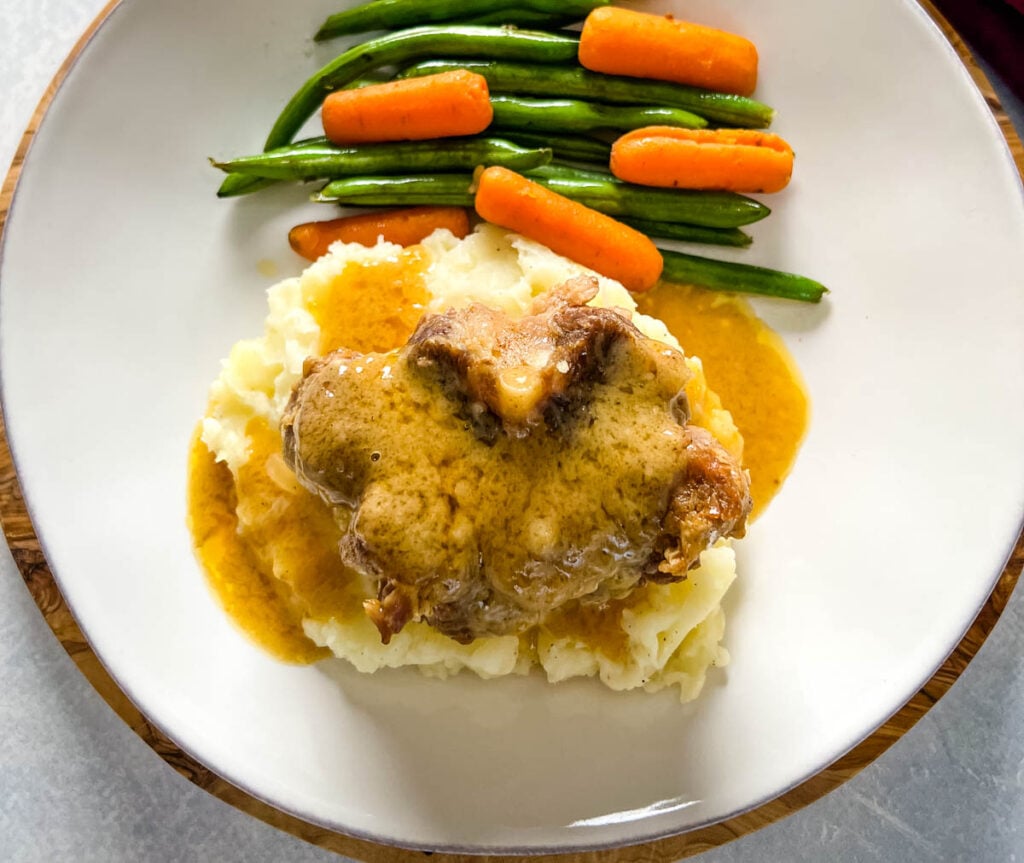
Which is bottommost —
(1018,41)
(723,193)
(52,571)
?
(52,571)

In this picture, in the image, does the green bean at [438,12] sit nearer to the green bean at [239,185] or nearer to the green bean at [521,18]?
the green bean at [521,18]

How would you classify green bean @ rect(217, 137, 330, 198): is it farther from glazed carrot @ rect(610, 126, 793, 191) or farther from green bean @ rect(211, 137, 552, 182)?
glazed carrot @ rect(610, 126, 793, 191)

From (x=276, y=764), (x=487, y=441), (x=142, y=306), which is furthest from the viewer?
(x=142, y=306)

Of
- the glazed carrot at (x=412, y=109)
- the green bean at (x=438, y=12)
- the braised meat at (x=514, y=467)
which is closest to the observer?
the braised meat at (x=514, y=467)

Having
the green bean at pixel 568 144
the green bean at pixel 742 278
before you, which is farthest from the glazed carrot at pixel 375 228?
the green bean at pixel 742 278

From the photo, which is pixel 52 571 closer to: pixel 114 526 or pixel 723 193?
pixel 114 526

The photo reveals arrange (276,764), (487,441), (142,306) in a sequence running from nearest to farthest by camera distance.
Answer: (487,441)
(276,764)
(142,306)

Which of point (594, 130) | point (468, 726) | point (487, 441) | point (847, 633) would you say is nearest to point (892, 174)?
point (594, 130)
